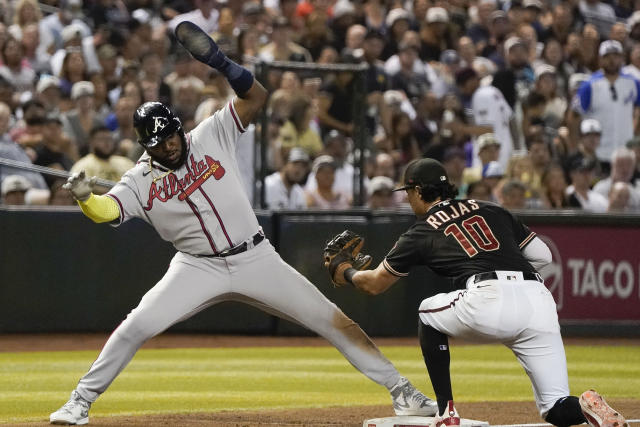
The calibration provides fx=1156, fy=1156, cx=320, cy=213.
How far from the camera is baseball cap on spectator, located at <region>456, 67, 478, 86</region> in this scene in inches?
646

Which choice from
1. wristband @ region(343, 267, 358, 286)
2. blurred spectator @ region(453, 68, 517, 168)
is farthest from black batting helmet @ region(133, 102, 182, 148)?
blurred spectator @ region(453, 68, 517, 168)

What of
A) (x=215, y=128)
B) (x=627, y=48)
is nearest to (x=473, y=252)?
(x=215, y=128)

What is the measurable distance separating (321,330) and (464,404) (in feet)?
5.48

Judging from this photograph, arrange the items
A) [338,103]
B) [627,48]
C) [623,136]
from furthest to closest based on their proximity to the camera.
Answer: [627,48] → [623,136] → [338,103]

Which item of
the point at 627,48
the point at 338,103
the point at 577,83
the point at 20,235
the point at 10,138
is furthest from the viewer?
the point at 627,48

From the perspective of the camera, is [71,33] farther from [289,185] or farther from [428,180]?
[428,180]

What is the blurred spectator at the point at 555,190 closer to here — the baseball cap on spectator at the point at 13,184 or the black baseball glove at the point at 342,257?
the baseball cap on spectator at the point at 13,184

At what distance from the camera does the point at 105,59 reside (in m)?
15.0

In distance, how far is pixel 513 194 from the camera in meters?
13.2

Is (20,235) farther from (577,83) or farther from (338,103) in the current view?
(577,83)

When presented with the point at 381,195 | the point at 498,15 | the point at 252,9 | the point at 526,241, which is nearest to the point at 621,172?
the point at 381,195

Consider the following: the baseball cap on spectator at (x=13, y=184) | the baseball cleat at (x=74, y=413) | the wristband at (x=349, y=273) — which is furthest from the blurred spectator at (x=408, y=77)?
the baseball cleat at (x=74, y=413)

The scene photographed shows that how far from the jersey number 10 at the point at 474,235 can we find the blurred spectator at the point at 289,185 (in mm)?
7361

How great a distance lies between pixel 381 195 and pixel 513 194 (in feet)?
4.96
